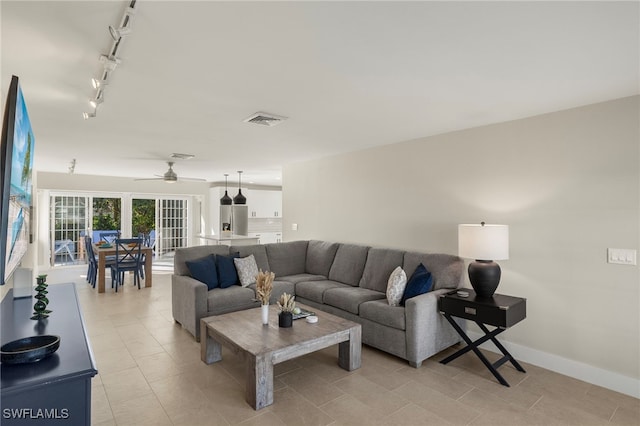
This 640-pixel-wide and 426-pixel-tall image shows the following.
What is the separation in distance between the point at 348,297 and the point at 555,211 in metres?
2.26

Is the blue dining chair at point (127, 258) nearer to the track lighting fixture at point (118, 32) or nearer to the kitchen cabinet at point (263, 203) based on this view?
the kitchen cabinet at point (263, 203)

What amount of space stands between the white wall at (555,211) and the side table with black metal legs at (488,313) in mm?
352

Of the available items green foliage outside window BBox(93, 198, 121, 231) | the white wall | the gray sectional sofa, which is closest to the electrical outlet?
the white wall

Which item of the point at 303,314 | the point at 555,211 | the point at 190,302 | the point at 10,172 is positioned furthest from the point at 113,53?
the point at 555,211

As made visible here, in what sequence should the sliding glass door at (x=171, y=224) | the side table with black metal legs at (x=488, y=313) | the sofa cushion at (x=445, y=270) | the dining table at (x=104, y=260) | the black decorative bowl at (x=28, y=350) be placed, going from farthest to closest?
the sliding glass door at (x=171, y=224)
the dining table at (x=104, y=260)
the sofa cushion at (x=445, y=270)
the side table with black metal legs at (x=488, y=313)
the black decorative bowl at (x=28, y=350)

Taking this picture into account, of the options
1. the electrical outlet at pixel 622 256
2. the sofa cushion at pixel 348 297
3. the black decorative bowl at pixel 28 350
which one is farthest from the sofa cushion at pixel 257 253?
the electrical outlet at pixel 622 256

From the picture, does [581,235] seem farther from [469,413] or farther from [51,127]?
[51,127]

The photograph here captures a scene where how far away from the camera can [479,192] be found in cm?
371

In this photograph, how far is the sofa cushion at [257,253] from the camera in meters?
4.89

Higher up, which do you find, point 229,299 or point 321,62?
point 321,62

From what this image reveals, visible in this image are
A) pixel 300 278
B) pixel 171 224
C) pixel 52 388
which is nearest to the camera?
pixel 52 388

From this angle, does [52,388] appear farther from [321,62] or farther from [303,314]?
[303,314]

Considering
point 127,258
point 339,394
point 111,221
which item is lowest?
point 339,394

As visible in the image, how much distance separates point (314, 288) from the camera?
4.43 m
